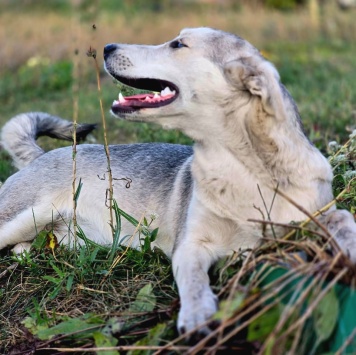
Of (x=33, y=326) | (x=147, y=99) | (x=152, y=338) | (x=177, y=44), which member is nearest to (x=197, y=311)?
(x=152, y=338)

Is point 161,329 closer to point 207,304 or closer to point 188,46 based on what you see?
point 207,304

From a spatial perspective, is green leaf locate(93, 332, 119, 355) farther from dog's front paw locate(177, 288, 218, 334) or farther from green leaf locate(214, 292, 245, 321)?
green leaf locate(214, 292, 245, 321)

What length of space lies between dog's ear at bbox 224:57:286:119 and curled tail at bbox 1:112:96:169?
1.89 metres

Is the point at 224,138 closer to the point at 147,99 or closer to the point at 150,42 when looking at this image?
the point at 147,99

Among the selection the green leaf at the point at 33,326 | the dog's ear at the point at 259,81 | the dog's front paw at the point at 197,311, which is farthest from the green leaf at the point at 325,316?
the green leaf at the point at 33,326

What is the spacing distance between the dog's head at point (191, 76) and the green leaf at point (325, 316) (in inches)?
52.9

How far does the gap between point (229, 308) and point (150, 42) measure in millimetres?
12778

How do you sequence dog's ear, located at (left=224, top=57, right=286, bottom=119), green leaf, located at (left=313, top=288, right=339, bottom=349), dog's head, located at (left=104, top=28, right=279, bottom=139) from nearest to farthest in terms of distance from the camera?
1. green leaf, located at (left=313, top=288, right=339, bottom=349)
2. dog's ear, located at (left=224, top=57, right=286, bottom=119)
3. dog's head, located at (left=104, top=28, right=279, bottom=139)

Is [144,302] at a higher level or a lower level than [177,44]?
lower

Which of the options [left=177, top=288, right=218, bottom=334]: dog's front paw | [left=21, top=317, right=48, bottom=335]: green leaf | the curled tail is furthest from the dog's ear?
the curled tail

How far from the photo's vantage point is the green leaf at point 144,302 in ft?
10.9

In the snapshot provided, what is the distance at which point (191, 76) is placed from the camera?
3807 millimetres

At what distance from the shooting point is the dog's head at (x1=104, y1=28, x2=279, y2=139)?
3.71 metres

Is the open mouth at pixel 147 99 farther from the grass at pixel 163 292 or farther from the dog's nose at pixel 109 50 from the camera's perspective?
the grass at pixel 163 292
